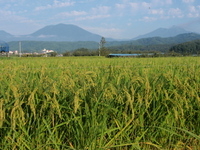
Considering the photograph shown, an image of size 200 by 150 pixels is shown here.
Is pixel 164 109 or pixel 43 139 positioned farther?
Result: pixel 164 109

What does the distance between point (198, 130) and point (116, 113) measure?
0.87m

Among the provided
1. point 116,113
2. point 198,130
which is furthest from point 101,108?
point 198,130

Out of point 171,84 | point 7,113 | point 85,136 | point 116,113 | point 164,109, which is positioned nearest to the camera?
point 7,113

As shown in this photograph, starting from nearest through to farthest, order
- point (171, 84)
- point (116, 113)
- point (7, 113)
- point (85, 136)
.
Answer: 1. point (7, 113)
2. point (85, 136)
3. point (116, 113)
4. point (171, 84)

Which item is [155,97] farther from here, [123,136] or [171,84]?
[123,136]

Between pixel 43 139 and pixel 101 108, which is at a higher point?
pixel 101 108

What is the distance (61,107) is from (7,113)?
38 cm

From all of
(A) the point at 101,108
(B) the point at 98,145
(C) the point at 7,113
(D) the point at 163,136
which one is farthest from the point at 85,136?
(D) the point at 163,136

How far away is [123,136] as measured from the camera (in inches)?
66.7

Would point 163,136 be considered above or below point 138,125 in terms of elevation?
below

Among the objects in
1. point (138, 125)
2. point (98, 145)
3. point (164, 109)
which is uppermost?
point (164, 109)

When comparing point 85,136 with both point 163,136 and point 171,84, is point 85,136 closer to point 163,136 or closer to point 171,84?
point 163,136

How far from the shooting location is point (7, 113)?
4.73 feet

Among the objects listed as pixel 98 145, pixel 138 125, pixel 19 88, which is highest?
pixel 19 88
